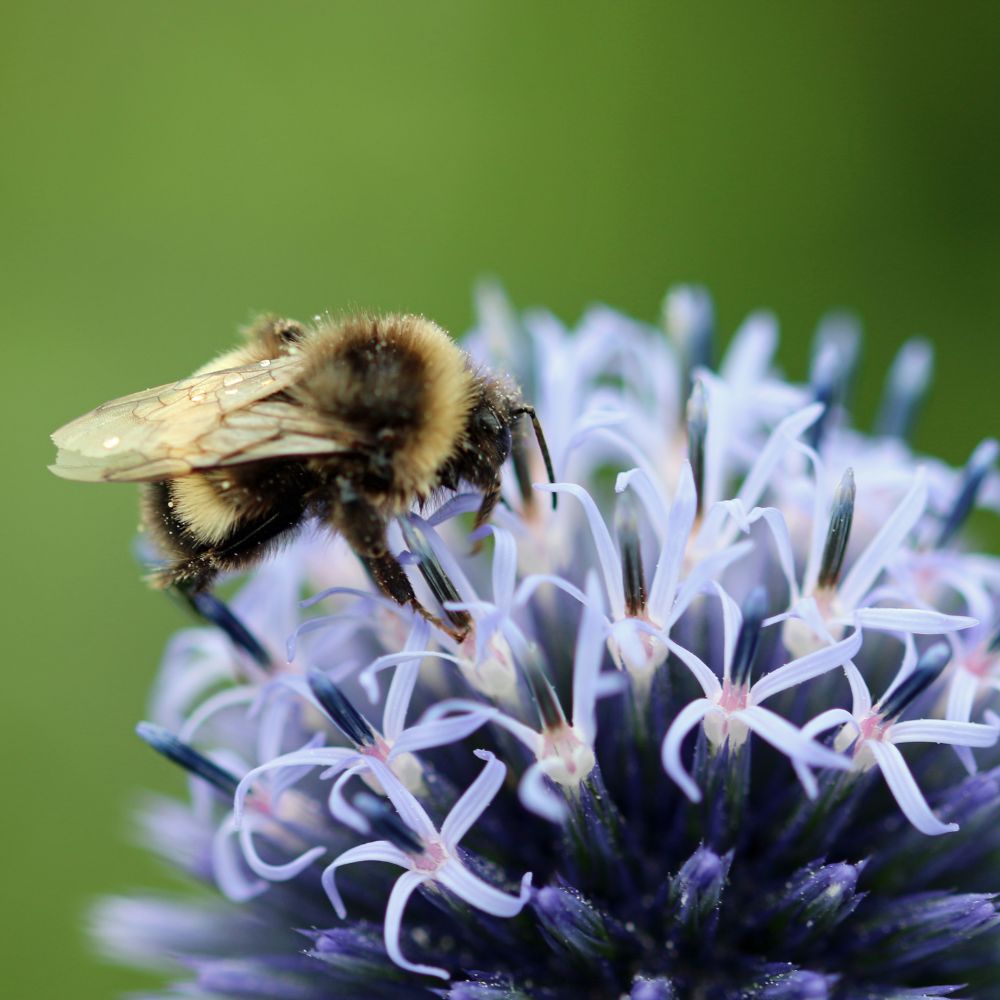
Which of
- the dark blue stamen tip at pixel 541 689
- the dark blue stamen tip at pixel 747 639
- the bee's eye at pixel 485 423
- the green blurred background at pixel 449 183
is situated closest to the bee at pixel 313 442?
the bee's eye at pixel 485 423

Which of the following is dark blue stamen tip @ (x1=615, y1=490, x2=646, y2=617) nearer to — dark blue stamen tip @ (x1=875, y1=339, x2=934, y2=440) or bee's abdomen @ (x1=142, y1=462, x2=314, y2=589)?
bee's abdomen @ (x1=142, y1=462, x2=314, y2=589)

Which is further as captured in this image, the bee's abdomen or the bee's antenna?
the bee's antenna

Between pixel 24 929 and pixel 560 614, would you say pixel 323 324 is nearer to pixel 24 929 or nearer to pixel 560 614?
pixel 560 614

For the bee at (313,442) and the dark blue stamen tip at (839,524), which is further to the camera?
the dark blue stamen tip at (839,524)

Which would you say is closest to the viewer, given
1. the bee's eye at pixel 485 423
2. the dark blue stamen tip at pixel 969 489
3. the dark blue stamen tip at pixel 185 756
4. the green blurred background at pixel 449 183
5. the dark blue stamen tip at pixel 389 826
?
the dark blue stamen tip at pixel 389 826

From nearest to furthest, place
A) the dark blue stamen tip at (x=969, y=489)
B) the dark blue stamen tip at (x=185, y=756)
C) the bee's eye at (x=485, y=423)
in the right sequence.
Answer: the bee's eye at (x=485, y=423) → the dark blue stamen tip at (x=185, y=756) → the dark blue stamen tip at (x=969, y=489)

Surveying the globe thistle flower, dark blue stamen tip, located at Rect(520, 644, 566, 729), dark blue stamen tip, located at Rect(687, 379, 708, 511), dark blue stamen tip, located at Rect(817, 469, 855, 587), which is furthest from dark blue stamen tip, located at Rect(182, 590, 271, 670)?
dark blue stamen tip, located at Rect(817, 469, 855, 587)

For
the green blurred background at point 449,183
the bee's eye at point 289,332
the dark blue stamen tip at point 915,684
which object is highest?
the green blurred background at point 449,183

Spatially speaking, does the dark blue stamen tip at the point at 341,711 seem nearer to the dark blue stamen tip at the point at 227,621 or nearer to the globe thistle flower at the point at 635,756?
the globe thistle flower at the point at 635,756
